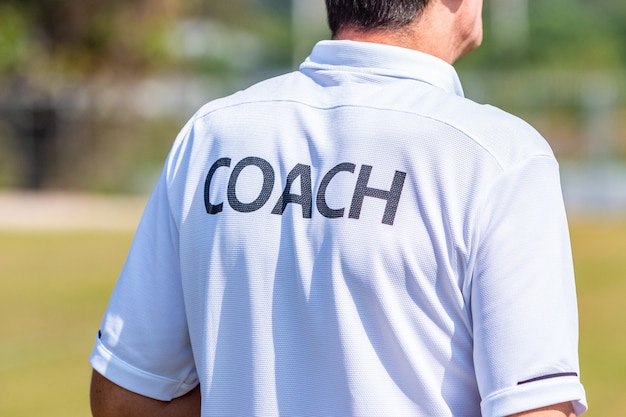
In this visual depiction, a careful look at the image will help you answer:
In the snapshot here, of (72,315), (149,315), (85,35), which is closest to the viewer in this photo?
(149,315)

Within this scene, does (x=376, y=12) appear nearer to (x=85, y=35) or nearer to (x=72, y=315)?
(x=72, y=315)

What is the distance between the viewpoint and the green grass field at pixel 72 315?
7.02m

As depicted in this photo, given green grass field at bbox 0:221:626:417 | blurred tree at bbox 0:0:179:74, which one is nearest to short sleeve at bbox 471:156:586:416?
green grass field at bbox 0:221:626:417

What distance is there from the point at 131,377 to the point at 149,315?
0.12 metres

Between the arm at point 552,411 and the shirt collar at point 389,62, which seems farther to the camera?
the shirt collar at point 389,62

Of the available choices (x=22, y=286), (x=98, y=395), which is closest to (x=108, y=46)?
(x=22, y=286)


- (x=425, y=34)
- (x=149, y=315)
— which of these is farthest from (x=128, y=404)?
(x=425, y=34)

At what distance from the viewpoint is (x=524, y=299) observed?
1.58 metres

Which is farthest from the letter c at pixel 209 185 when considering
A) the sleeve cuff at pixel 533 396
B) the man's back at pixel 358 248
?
the sleeve cuff at pixel 533 396

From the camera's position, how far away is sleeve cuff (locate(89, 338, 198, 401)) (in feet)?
6.25

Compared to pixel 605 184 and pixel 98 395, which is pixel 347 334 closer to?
pixel 98 395

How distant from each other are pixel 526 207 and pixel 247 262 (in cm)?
49

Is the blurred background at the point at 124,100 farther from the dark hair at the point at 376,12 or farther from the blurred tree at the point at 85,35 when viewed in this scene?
the dark hair at the point at 376,12

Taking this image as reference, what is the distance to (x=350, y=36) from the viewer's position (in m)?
1.85
